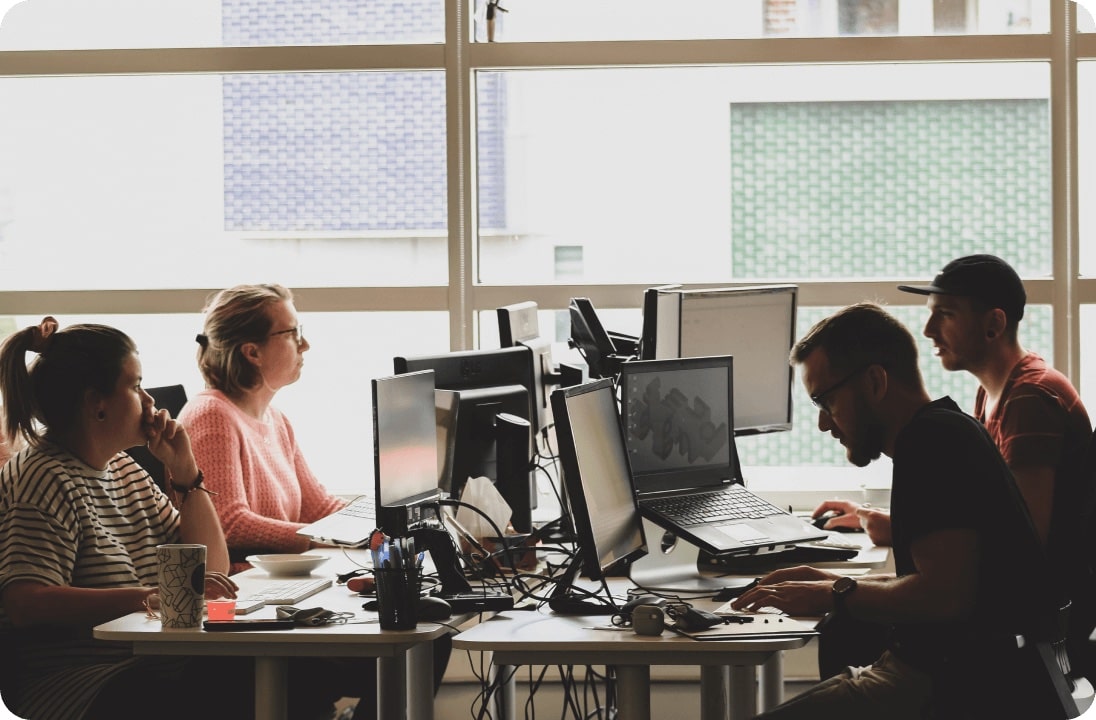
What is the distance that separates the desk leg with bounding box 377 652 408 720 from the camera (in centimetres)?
259

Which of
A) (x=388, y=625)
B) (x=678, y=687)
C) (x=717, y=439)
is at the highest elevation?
(x=717, y=439)

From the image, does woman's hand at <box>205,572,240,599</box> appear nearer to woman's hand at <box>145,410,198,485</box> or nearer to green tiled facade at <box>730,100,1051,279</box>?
woman's hand at <box>145,410,198,485</box>

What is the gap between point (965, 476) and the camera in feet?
6.09

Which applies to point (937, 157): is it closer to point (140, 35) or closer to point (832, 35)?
point (832, 35)

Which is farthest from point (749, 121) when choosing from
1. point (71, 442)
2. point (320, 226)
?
point (71, 442)

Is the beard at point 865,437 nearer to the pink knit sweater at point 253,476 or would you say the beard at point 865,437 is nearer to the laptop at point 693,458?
the laptop at point 693,458

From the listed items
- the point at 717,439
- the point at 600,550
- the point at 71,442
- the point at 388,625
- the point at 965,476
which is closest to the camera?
the point at 965,476

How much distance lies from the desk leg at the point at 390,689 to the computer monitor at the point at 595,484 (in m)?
0.57

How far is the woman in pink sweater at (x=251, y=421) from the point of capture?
9.89ft

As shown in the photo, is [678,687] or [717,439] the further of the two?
[678,687]

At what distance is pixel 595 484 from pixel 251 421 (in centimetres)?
140

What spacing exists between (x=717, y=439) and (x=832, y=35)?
1764 mm

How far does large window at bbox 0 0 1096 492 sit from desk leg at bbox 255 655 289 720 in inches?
82.9

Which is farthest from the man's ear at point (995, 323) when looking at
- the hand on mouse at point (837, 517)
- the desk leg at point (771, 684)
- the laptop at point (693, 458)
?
the desk leg at point (771, 684)
